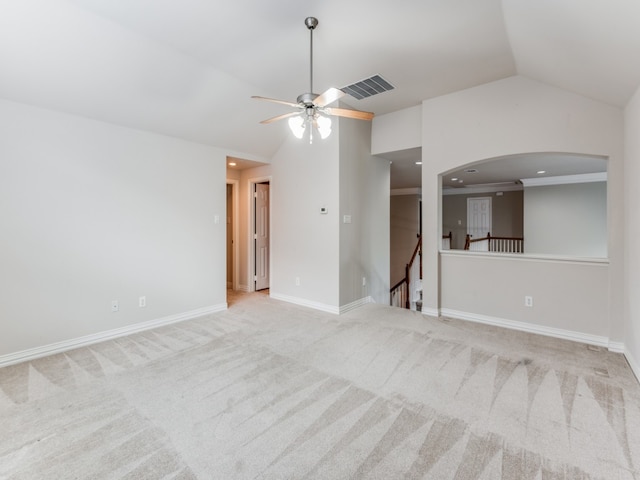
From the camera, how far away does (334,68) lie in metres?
3.33

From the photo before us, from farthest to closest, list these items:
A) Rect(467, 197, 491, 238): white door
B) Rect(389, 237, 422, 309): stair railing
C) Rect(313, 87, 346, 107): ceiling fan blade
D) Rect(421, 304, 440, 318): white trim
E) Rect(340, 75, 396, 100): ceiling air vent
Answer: Rect(467, 197, 491, 238): white door
Rect(389, 237, 422, 309): stair railing
Rect(421, 304, 440, 318): white trim
Rect(340, 75, 396, 100): ceiling air vent
Rect(313, 87, 346, 107): ceiling fan blade

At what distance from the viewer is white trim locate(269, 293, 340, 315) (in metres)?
4.44

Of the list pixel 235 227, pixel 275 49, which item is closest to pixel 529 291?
pixel 275 49

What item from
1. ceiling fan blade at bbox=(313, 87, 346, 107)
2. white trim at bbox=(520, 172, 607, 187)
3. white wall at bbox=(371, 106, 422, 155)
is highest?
white wall at bbox=(371, 106, 422, 155)

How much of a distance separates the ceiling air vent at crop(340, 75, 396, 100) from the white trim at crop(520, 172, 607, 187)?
19.2 ft

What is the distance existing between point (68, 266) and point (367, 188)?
418 centimetres

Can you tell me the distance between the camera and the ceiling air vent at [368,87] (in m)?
3.61

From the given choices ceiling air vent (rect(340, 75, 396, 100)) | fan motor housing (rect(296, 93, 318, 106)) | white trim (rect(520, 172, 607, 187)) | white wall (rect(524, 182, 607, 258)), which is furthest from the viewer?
white wall (rect(524, 182, 607, 258))

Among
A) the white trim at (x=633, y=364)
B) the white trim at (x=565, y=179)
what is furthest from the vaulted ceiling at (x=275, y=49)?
the white trim at (x=565, y=179)

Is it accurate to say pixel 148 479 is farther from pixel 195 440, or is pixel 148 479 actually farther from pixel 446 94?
pixel 446 94

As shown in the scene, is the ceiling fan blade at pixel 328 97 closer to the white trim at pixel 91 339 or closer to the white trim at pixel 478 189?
the white trim at pixel 91 339

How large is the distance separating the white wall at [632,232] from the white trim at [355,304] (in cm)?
307

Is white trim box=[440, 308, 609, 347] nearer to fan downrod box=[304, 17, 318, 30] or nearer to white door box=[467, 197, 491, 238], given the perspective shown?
fan downrod box=[304, 17, 318, 30]

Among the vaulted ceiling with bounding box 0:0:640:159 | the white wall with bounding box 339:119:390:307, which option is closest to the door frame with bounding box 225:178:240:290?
the vaulted ceiling with bounding box 0:0:640:159
